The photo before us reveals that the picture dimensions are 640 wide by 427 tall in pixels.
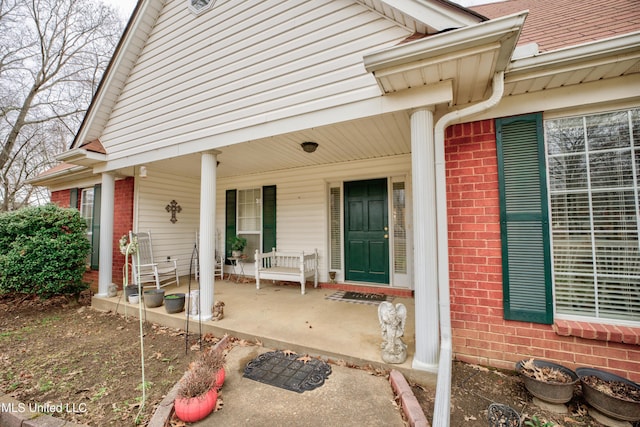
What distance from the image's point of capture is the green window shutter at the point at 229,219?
635 cm

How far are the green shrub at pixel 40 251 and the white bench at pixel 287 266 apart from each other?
136 inches

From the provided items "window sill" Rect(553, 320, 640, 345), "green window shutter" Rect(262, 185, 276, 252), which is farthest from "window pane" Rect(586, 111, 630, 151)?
"green window shutter" Rect(262, 185, 276, 252)

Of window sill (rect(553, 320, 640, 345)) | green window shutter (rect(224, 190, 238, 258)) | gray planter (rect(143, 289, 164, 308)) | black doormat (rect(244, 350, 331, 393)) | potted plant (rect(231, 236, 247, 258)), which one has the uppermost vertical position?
green window shutter (rect(224, 190, 238, 258))

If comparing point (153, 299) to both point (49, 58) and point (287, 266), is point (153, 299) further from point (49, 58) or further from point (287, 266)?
point (49, 58)

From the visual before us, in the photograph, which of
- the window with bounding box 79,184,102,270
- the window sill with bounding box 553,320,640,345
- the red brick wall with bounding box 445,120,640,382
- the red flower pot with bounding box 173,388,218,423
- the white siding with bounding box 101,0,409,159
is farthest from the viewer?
the window with bounding box 79,184,102,270

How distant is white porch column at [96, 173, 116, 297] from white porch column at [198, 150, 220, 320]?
264cm

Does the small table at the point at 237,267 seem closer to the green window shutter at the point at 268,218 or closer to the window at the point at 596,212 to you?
the green window shutter at the point at 268,218

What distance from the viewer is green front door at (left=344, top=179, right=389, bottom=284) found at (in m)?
4.87

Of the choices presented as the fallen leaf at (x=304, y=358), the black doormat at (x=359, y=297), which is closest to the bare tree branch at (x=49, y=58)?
the black doormat at (x=359, y=297)

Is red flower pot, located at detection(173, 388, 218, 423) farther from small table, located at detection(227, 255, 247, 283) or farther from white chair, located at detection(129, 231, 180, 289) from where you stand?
small table, located at detection(227, 255, 247, 283)

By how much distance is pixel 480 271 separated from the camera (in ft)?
8.27

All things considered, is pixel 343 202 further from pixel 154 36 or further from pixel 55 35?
pixel 55 35

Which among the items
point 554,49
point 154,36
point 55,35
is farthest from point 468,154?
point 55,35

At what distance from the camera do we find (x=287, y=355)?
2.75 meters
